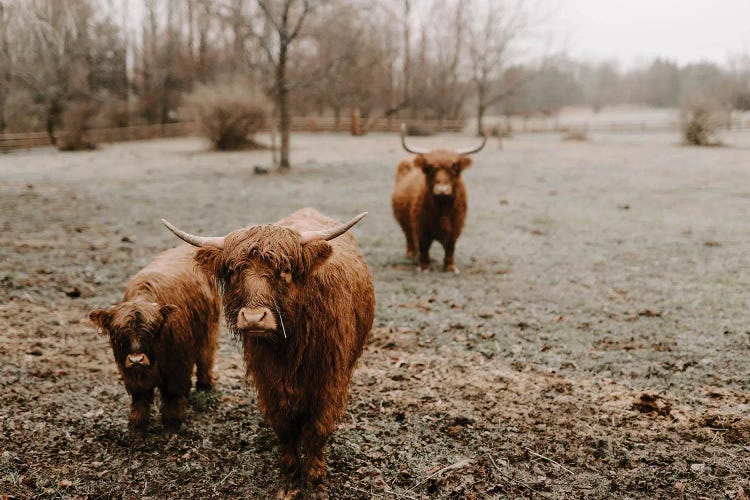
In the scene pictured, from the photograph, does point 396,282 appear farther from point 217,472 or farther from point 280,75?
point 280,75

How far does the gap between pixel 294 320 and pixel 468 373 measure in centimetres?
235

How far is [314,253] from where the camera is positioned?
2.97 metres

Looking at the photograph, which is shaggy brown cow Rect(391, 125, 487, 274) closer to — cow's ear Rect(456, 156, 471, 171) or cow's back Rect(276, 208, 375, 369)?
cow's ear Rect(456, 156, 471, 171)

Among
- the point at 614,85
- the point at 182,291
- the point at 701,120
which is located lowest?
the point at 182,291

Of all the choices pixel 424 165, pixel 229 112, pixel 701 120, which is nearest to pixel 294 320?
pixel 424 165

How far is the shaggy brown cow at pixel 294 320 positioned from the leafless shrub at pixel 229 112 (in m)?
22.6

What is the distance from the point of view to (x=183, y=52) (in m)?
40.5

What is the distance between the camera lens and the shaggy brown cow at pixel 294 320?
110 inches

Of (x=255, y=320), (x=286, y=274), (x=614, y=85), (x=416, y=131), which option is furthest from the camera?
(x=614, y=85)

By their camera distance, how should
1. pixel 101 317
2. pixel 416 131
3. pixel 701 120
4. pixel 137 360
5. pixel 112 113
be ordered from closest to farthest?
pixel 137 360
pixel 101 317
pixel 701 120
pixel 112 113
pixel 416 131

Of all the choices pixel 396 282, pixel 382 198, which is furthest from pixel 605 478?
pixel 382 198

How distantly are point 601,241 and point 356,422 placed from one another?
6965 mm

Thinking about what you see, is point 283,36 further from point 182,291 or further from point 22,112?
point 22,112

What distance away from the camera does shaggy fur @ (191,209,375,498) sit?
111 inches
